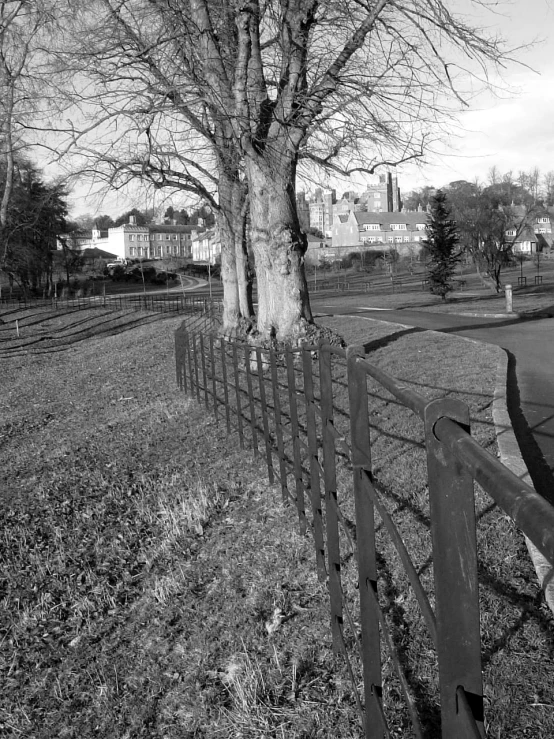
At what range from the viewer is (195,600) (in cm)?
484

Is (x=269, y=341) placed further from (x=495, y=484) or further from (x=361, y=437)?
(x=495, y=484)

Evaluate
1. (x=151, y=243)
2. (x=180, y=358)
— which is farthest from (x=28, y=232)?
(x=151, y=243)

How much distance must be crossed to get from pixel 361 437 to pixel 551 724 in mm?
1505

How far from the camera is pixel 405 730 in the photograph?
3105 mm

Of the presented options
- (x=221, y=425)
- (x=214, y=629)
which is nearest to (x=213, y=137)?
(x=221, y=425)

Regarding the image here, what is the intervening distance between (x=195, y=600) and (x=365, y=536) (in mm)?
2561

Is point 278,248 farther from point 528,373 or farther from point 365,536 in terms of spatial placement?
point 365,536

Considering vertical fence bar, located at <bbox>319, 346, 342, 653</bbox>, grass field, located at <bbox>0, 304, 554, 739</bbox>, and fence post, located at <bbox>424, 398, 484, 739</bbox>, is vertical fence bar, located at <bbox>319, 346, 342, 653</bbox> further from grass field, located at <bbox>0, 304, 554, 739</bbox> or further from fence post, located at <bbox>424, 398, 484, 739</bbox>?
fence post, located at <bbox>424, 398, 484, 739</bbox>

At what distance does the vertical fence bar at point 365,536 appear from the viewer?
258 centimetres

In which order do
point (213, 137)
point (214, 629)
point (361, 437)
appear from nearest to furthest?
point (361, 437)
point (214, 629)
point (213, 137)

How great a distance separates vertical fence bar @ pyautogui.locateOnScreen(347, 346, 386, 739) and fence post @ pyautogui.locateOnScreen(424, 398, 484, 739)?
3.59ft

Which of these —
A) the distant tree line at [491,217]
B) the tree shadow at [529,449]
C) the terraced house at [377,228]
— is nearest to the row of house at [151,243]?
the terraced house at [377,228]

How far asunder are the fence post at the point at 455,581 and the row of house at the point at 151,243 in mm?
115803

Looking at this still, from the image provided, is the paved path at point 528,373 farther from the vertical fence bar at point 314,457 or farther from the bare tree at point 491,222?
the bare tree at point 491,222
